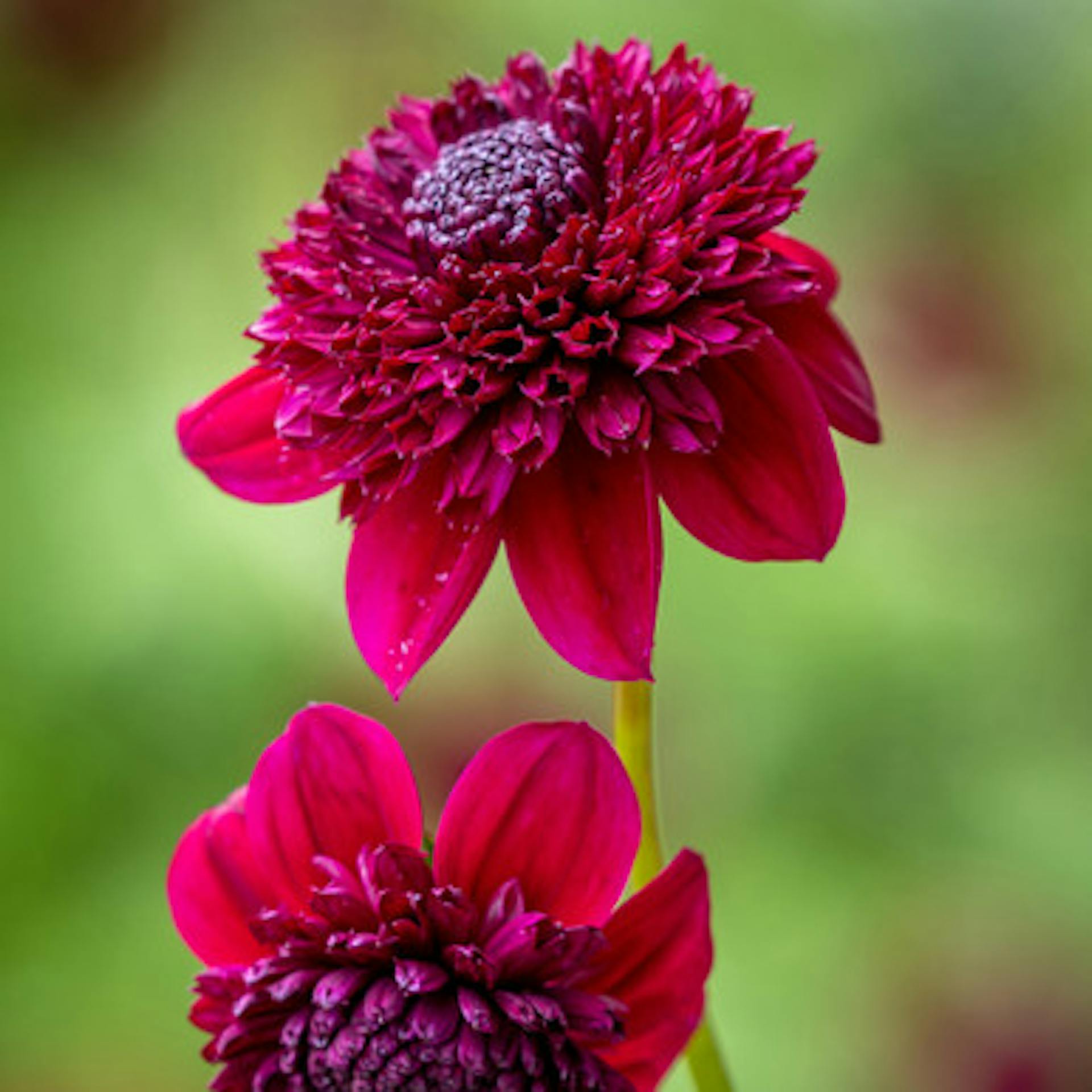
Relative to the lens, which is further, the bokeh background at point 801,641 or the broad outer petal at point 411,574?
the bokeh background at point 801,641

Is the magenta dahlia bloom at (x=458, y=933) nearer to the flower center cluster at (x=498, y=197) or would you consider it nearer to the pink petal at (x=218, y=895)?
the pink petal at (x=218, y=895)

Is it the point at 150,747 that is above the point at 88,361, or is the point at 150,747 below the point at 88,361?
below

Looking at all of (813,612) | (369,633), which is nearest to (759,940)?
(813,612)

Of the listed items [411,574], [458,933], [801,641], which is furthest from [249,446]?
[801,641]

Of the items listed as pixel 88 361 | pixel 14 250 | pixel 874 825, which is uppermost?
pixel 14 250

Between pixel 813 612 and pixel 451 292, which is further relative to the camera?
pixel 813 612

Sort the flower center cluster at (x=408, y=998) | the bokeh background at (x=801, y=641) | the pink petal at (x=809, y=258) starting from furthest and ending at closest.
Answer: the bokeh background at (x=801, y=641) < the pink petal at (x=809, y=258) < the flower center cluster at (x=408, y=998)

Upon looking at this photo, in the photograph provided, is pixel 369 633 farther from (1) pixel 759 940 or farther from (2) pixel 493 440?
(1) pixel 759 940

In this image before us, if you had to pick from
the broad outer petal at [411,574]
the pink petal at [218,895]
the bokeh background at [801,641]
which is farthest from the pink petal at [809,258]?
the bokeh background at [801,641]
